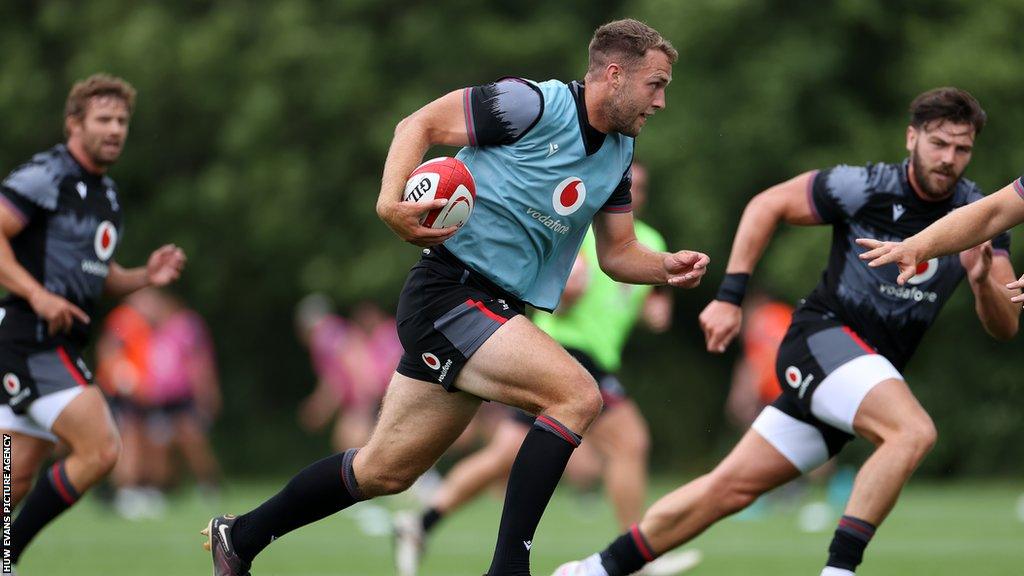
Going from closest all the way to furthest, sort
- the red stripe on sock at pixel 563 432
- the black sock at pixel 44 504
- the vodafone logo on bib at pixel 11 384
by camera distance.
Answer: the red stripe on sock at pixel 563 432, the black sock at pixel 44 504, the vodafone logo on bib at pixel 11 384

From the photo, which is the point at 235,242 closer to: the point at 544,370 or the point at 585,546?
the point at 585,546

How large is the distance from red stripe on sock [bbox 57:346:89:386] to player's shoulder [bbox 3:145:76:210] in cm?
73

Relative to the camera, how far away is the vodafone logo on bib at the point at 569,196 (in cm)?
617

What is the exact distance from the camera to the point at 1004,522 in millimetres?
13289

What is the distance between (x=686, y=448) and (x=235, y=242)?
803 cm

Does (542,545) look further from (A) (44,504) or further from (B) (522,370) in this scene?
(B) (522,370)

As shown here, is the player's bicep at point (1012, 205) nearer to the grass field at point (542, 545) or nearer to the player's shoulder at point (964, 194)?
the player's shoulder at point (964, 194)

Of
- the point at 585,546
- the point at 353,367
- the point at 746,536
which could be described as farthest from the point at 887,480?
the point at 353,367

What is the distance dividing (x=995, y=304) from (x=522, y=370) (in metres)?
2.48

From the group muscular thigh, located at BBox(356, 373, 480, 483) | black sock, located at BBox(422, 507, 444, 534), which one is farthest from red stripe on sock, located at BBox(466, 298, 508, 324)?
black sock, located at BBox(422, 507, 444, 534)

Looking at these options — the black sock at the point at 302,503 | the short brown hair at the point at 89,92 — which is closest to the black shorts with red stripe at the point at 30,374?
the short brown hair at the point at 89,92

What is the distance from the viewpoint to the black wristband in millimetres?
7102

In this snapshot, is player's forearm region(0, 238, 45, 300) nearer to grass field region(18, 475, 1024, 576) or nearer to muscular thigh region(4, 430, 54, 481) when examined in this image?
muscular thigh region(4, 430, 54, 481)

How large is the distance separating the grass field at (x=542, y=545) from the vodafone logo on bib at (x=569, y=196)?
3.65 meters
